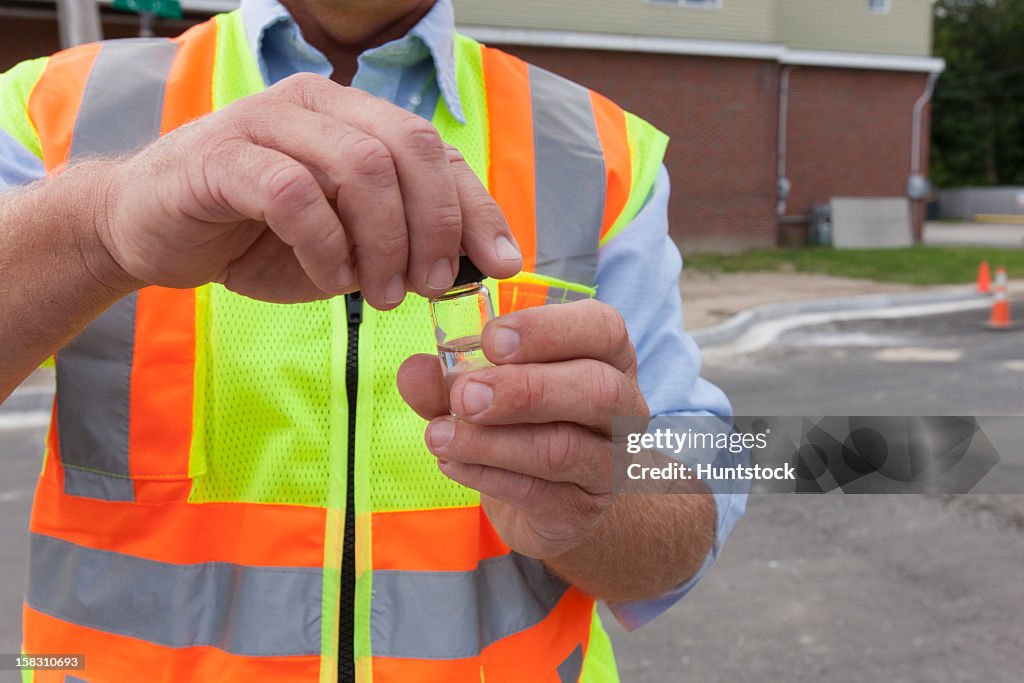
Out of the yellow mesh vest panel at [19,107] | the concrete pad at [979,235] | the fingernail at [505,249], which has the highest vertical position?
the yellow mesh vest panel at [19,107]

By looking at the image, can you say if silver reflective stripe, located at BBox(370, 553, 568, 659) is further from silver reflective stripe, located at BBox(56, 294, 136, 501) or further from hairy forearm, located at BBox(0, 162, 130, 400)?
hairy forearm, located at BBox(0, 162, 130, 400)

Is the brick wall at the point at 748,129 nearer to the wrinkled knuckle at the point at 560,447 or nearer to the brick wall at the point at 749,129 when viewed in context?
the brick wall at the point at 749,129

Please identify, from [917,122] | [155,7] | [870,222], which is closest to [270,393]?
[155,7]

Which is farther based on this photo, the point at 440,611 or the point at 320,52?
the point at 320,52

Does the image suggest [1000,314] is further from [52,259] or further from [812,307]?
[52,259]

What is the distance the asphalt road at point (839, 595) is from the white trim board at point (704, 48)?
11.3 metres

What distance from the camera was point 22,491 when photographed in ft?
18.8

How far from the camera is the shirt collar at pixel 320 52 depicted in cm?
156

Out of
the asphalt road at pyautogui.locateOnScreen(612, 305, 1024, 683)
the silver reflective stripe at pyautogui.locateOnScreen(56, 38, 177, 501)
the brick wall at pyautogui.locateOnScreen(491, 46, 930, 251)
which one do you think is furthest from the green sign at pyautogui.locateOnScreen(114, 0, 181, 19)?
the brick wall at pyautogui.locateOnScreen(491, 46, 930, 251)

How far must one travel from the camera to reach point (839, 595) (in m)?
4.46

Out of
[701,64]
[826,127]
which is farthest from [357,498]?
[826,127]

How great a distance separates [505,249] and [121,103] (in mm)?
823

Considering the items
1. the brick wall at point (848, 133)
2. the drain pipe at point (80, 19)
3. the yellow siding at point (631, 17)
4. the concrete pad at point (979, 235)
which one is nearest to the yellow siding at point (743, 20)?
the yellow siding at point (631, 17)

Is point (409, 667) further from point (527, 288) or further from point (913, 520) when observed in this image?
point (913, 520)
